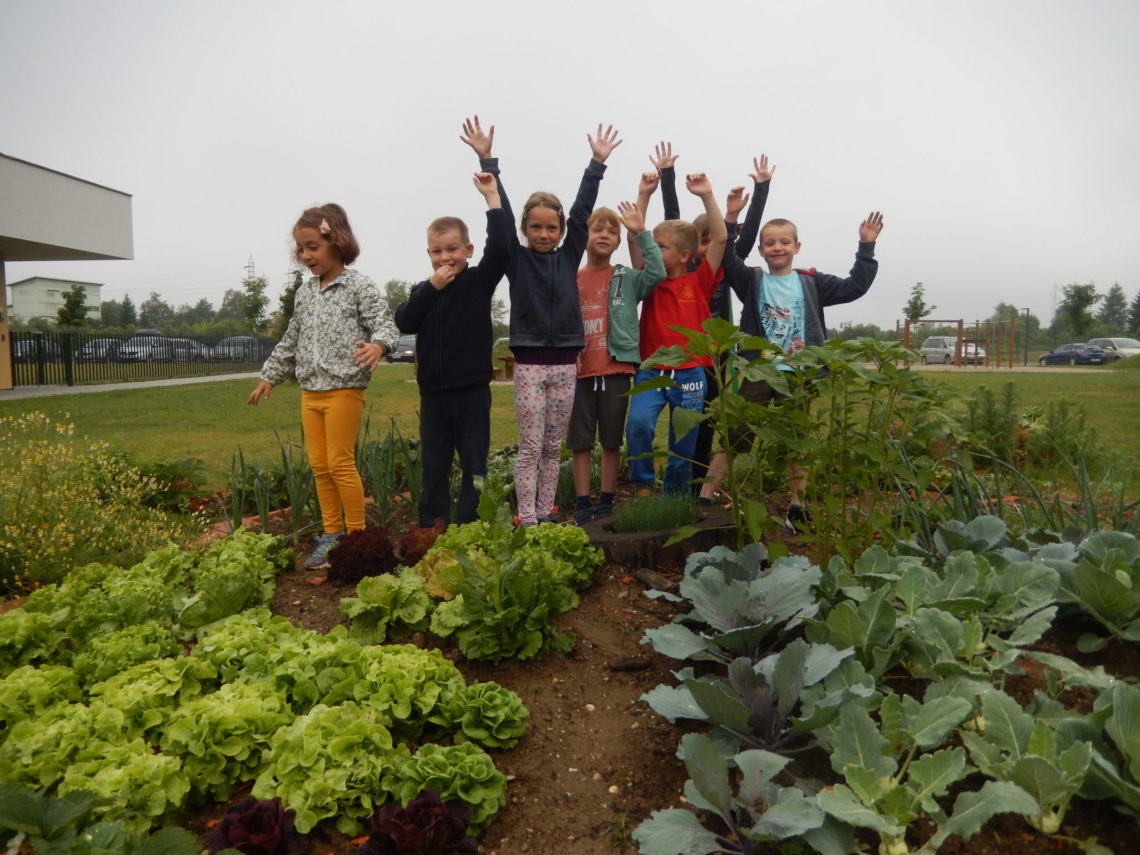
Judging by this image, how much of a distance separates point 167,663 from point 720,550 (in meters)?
1.80

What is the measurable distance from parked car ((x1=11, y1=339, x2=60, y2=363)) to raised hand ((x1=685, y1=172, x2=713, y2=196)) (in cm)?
2418

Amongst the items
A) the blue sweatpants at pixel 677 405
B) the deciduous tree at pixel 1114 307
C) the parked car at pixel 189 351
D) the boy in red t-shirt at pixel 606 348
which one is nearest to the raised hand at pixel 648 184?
the boy in red t-shirt at pixel 606 348

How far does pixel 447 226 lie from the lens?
4102mm

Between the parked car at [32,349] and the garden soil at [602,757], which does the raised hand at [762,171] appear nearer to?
the garden soil at [602,757]

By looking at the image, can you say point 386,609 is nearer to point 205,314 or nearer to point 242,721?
point 242,721

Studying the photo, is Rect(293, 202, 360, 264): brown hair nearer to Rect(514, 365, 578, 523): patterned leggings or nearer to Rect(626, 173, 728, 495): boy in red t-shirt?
Rect(514, 365, 578, 523): patterned leggings

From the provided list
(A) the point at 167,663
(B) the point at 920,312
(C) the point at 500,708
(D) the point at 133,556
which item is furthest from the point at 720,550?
(B) the point at 920,312

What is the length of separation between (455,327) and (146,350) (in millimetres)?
31296

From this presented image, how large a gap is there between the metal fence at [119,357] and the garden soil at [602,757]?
22803mm

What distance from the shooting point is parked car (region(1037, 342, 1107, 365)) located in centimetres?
4122

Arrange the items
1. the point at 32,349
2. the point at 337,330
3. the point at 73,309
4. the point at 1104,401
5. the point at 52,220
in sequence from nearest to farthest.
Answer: the point at 337,330, the point at 1104,401, the point at 52,220, the point at 32,349, the point at 73,309

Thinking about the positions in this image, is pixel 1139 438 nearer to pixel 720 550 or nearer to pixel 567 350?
pixel 567 350

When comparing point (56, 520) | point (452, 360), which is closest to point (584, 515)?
point (452, 360)

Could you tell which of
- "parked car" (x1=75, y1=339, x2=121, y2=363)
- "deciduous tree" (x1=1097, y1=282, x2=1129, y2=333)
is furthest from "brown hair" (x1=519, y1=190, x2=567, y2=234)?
"deciduous tree" (x1=1097, y1=282, x2=1129, y2=333)
